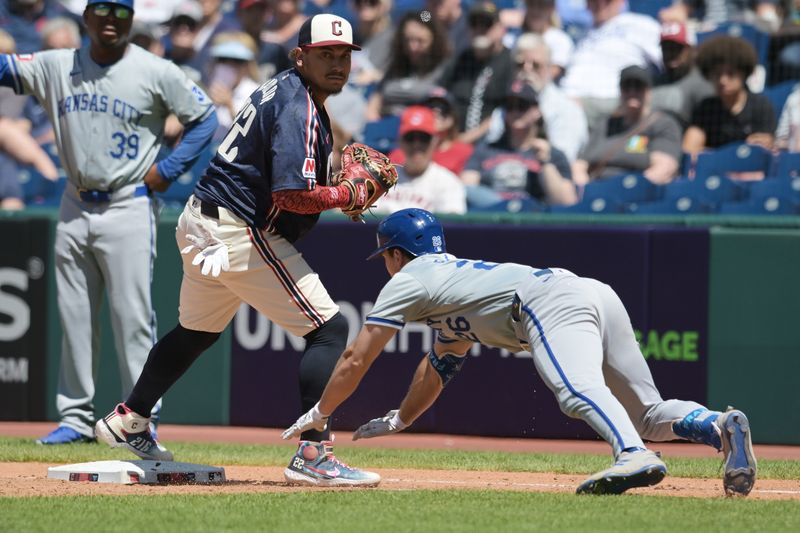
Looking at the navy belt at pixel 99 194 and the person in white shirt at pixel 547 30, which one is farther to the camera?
the person in white shirt at pixel 547 30

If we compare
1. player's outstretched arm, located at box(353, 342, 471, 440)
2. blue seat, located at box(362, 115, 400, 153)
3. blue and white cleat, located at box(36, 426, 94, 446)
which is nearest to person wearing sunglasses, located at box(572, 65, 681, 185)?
blue seat, located at box(362, 115, 400, 153)

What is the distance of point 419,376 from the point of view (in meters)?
5.64

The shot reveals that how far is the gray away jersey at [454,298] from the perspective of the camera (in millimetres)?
5145

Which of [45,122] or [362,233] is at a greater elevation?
[45,122]

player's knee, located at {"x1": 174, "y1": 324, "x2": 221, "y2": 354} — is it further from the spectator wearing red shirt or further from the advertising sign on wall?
the spectator wearing red shirt

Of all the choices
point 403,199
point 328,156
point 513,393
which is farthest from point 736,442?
point 403,199

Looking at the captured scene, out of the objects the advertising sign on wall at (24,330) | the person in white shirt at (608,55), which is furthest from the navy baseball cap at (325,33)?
the person in white shirt at (608,55)

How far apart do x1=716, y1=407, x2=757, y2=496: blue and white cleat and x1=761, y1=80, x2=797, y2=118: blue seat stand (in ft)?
19.7

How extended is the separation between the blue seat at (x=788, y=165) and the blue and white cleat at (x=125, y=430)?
5.68 metres

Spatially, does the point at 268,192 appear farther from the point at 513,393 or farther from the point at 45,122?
the point at 45,122

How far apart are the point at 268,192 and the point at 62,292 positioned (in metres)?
2.35

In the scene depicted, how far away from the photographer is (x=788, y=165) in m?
9.62

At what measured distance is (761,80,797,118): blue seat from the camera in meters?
10.5

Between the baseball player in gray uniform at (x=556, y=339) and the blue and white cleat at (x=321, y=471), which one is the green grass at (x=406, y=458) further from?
the baseball player in gray uniform at (x=556, y=339)
